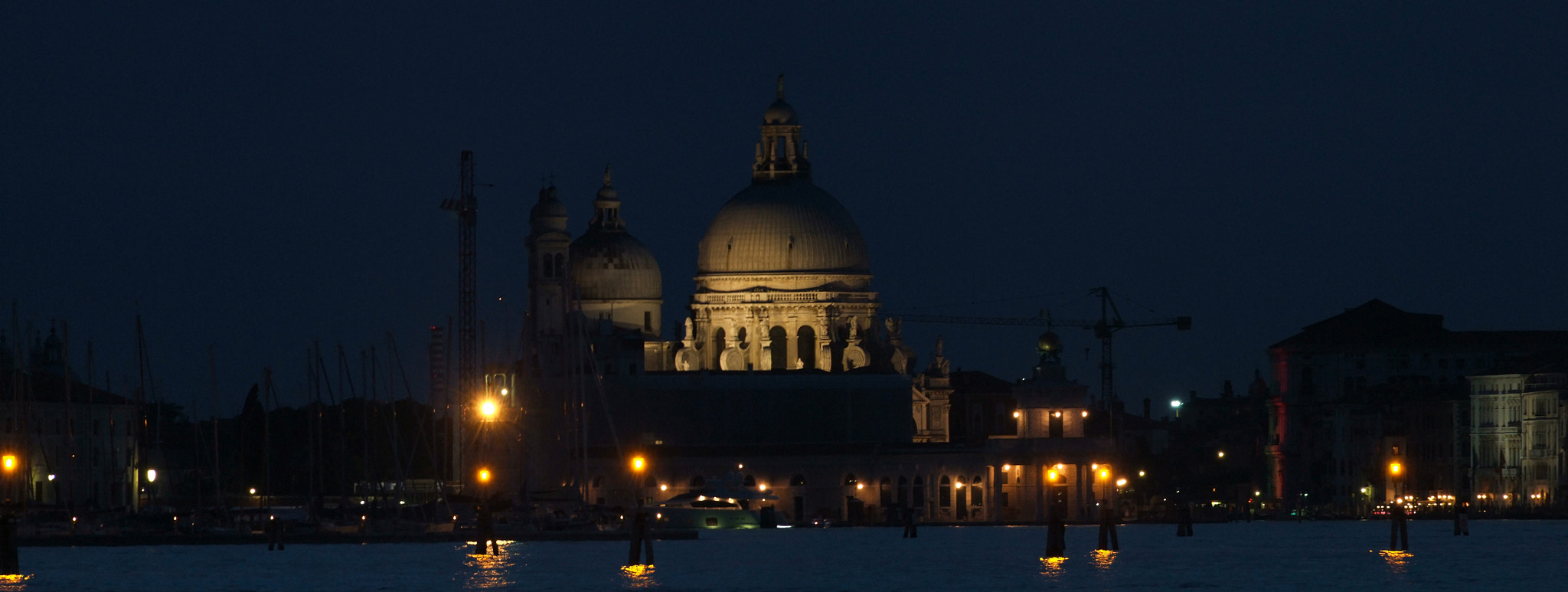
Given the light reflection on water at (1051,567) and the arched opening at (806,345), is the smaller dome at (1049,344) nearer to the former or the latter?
the arched opening at (806,345)

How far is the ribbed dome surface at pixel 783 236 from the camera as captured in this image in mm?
135250

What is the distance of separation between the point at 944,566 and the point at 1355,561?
9189 mm

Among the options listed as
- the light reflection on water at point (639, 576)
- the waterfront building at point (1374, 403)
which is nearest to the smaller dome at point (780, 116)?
the waterfront building at point (1374, 403)

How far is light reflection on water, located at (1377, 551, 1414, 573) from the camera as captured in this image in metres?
68.8

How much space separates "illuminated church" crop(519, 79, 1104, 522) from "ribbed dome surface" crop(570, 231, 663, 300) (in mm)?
73

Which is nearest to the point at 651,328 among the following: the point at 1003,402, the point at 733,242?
the point at 733,242

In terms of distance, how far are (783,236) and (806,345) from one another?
4823 millimetres

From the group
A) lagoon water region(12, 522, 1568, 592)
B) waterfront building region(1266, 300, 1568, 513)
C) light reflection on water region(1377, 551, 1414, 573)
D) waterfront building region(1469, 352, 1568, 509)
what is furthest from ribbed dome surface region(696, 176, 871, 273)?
light reflection on water region(1377, 551, 1414, 573)

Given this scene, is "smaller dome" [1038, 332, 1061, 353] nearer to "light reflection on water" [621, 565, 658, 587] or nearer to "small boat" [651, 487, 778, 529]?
"small boat" [651, 487, 778, 529]

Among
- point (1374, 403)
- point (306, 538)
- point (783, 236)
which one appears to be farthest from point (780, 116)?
point (306, 538)

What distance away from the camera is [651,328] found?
462 ft

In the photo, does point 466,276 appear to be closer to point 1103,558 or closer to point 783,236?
point 783,236

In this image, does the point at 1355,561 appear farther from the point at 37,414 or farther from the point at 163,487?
the point at 163,487

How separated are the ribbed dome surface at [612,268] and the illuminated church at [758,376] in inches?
2.9
